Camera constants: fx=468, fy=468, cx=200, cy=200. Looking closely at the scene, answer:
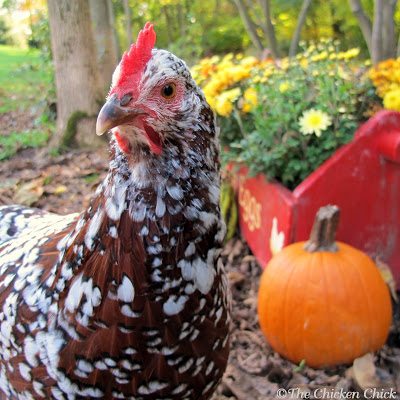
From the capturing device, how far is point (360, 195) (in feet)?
8.58

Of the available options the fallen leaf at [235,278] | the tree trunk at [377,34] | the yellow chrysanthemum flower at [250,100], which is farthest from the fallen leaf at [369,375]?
the tree trunk at [377,34]

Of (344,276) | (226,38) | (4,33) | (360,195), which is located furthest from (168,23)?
(4,33)

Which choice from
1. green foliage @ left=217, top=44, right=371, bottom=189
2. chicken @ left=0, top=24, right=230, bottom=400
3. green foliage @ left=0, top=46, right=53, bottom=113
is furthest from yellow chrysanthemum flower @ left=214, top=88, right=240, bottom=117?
green foliage @ left=0, top=46, right=53, bottom=113

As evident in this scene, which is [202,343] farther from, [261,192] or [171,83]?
[261,192]

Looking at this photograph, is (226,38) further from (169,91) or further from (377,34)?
(169,91)

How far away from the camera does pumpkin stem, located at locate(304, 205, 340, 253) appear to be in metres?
2.28

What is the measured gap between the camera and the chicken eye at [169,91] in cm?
117

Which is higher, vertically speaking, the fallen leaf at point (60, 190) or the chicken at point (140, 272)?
the chicken at point (140, 272)

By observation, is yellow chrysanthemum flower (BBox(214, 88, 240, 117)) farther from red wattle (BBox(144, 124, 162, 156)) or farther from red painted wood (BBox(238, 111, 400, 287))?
red wattle (BBox(144, 124, 162, 156))

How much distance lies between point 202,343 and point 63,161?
142 inches

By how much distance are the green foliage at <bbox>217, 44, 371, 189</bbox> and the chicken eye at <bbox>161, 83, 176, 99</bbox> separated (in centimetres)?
146

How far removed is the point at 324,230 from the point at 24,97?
339 inches

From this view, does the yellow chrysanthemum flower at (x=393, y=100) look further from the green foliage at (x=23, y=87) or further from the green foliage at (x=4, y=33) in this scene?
the green foliage at (x=4, y=33)

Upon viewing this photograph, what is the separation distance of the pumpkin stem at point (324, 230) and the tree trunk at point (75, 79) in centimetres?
318
